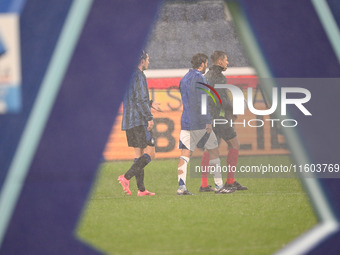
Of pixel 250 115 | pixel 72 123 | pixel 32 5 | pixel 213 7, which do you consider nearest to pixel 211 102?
pixel 250 115

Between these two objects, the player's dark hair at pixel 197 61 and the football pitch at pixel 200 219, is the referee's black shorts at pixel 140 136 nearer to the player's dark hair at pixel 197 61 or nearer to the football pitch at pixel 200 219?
the football pitch at pixel 200 219

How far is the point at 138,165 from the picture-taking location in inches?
127

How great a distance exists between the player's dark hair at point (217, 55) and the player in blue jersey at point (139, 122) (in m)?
0.38

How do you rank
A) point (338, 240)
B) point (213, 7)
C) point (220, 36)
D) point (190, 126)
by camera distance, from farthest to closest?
1. point (220, 36)
2. point (190, 126)
3. point (213, 7)
4. point (338, 240)

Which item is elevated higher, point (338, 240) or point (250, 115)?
point (250, 115)

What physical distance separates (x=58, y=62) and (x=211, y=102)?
83 centimetres

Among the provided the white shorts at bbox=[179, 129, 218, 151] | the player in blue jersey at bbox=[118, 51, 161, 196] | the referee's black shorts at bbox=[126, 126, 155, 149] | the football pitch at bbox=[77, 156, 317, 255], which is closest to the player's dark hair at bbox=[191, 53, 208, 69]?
the player in blue jersey at bbox=[118, 51, 161, 196]

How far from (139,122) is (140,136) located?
0.14 metres

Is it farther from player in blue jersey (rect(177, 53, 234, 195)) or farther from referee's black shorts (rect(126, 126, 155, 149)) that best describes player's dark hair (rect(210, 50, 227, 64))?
referee's black shorts (rect(126, 126, 155, 149))

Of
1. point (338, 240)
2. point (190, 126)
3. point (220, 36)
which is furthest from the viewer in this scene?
point (220, 36)

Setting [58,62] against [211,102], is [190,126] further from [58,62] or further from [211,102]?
[58,62]

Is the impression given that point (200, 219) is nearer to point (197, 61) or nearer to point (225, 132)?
point (225, 132)

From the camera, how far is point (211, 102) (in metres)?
2.64

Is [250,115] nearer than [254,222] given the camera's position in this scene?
Yes
